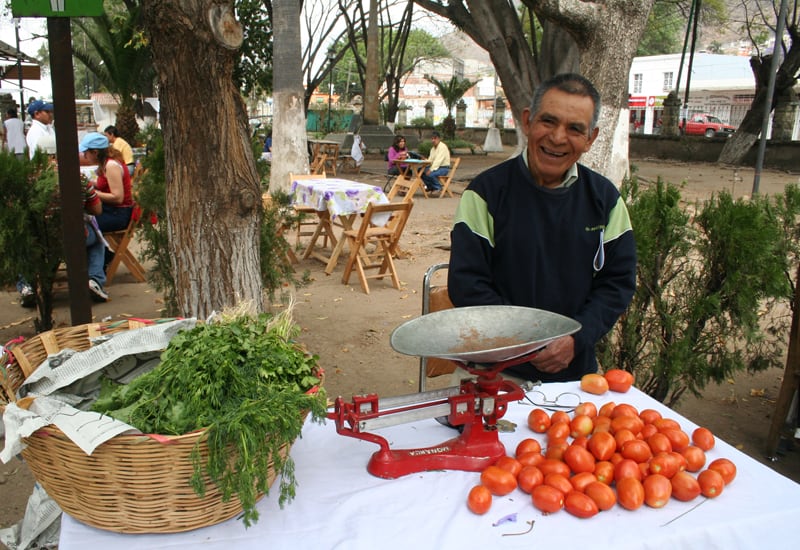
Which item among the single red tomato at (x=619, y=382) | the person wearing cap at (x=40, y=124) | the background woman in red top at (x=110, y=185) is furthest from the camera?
the person wearing cap at (x=40, y=124)

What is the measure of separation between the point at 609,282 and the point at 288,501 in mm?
1291

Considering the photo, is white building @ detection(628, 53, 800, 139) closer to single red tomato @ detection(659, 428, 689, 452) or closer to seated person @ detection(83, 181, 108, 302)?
seated person @ detection(83, 181, 108, 302)

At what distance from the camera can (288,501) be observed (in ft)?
4.91

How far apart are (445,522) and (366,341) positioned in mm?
4188

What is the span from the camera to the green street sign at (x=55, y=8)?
3.08 meters

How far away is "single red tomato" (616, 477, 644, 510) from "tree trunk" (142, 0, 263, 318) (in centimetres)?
197

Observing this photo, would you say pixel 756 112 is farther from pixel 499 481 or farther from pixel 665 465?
pixel 499 481

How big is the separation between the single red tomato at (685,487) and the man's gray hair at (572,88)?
43.8 inches

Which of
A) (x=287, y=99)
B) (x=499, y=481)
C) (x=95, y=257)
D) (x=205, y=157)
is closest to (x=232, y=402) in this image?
(x=499, y=481)

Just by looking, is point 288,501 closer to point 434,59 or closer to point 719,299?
point 719,299

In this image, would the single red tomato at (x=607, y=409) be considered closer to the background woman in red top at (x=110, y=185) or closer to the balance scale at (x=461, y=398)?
the balance scale at (x=461, y=398)

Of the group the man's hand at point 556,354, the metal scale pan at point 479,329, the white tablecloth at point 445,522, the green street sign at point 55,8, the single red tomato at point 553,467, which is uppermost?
the green street sign at point 55,8

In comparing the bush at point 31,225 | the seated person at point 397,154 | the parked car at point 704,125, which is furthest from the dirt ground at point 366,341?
the parked car at point 704,125

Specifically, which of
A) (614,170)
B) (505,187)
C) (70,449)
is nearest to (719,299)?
(505,187)
